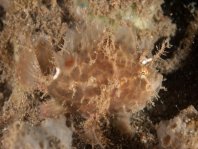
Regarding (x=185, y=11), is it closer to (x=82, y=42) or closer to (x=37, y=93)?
(x=82, y=42)

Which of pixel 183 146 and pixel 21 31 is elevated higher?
pixel 21 31

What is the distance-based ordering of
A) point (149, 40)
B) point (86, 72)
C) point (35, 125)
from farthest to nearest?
point (149, 40) < point (86, 72) < point (35, 125)

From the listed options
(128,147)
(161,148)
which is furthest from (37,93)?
(161,148)

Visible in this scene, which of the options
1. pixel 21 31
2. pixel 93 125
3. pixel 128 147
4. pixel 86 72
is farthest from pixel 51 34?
pixel 128 147

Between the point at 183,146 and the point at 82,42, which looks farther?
the point at 82,42

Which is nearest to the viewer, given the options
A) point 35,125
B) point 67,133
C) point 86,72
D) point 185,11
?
point 35,125

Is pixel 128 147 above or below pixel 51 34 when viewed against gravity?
below

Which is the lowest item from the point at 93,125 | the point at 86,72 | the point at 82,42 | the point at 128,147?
the point at 128,147

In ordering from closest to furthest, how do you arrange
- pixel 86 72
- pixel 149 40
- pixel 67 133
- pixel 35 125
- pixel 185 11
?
pixel 35 125, pixel 67 133, pixel 86 72, pixel 149 40, pixel 185 11

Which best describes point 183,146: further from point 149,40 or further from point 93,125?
point 149,40
